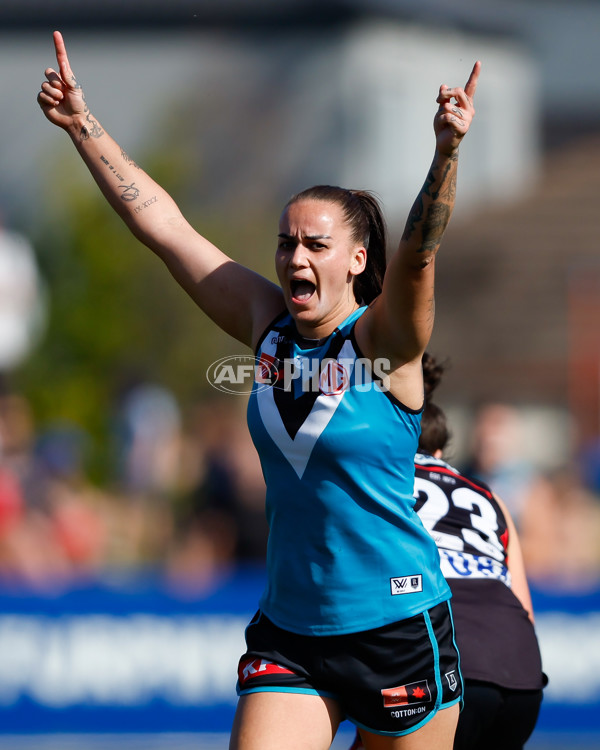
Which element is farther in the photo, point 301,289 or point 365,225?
point 365,225

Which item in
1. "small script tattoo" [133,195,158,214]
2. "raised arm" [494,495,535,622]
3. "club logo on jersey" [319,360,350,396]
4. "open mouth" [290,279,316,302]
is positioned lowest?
"raised arm" [494,495,535,622]

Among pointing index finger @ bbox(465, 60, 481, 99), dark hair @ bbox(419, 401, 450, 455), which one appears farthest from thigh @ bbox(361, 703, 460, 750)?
pointing index finger @ bbox(465, 60, 481, 99)

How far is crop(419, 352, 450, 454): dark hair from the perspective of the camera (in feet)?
14.3

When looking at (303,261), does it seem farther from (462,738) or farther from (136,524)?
(136,524)

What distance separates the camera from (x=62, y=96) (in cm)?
397

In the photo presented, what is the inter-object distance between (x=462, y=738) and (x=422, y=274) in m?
1.67

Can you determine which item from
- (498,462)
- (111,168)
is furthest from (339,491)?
(498,462)

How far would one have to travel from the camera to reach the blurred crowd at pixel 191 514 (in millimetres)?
8367

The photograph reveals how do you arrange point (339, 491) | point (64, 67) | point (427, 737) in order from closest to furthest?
A: point (339, 491) < point (427, 737) < point (64, 67)

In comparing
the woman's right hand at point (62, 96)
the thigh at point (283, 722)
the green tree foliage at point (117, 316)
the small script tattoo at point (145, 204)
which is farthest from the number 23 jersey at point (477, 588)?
the green tree foliage at point (117, 316)

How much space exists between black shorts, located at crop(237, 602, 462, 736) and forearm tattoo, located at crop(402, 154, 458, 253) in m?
1.11

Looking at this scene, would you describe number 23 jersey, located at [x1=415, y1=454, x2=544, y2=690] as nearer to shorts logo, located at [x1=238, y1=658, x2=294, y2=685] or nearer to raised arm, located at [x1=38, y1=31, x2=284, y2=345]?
shorts logo, located at [x1=238, y1=658, x2=294, y2=685]

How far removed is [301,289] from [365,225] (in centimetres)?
32

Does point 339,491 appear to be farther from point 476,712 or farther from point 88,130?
point 88,130
